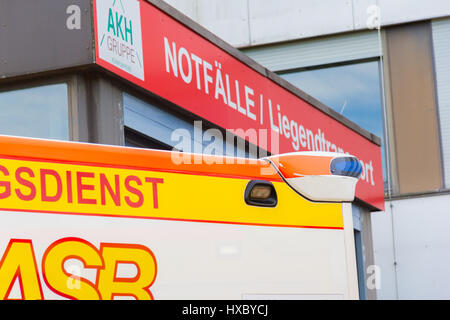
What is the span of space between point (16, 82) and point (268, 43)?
8.81m

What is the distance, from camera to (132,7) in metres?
6.37

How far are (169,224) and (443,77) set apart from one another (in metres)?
11.1

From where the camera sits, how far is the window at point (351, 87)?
47.2 feet

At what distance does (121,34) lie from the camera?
6219 millimetres

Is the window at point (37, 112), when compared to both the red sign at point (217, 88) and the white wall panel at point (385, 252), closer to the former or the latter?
the red sign at point (217, 88)

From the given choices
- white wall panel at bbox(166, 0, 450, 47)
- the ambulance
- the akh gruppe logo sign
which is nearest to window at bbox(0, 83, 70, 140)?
the akh gruppe logo sign

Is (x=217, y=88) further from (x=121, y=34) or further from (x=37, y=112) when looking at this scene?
(x=37, y=112)

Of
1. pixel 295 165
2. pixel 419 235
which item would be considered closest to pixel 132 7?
pixel 295 165

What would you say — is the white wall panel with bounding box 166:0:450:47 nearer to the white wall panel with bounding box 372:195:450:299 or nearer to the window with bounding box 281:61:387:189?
the window with bounding box 281:61:387:189

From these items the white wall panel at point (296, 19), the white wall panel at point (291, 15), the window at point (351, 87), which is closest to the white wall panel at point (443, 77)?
the white wall panel at point (291, 15)

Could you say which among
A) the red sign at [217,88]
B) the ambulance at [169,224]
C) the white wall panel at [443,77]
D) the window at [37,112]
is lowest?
the ambulance at [169,224]

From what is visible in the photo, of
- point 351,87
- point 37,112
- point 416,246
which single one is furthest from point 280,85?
point 351,87

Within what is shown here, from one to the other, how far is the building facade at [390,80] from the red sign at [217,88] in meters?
4.34

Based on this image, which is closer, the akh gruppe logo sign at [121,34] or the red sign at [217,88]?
the akh gruppe logo sign at [121,34]
